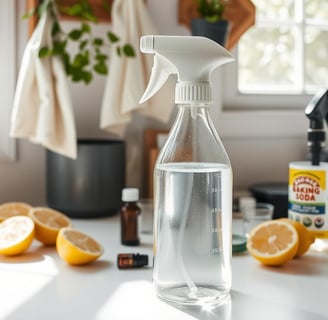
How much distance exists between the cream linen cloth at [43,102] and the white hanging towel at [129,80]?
104mm

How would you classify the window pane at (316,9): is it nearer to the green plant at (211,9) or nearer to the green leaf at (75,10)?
the green plant at (211,9)

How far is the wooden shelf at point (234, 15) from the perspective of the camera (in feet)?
4.66

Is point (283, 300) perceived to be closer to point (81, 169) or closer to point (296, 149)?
point (81, 169)

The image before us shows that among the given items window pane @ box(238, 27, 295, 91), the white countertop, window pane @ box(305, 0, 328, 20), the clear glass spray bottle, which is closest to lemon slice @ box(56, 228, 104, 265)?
the white countertop

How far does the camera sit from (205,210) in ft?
2.39

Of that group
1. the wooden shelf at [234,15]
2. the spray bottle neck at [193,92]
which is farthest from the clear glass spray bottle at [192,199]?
the wooden shelf at [234,15]

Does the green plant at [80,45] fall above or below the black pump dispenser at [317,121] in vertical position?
above

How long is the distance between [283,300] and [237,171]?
2.54 feet

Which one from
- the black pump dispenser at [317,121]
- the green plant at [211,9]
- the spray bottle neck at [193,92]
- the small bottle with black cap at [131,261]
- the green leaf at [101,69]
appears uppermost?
the green plant at [211,9]

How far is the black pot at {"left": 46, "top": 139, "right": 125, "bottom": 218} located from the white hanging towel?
90 millimetres

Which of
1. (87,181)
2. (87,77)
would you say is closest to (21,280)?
(87,181)

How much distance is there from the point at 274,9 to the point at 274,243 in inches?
35.2

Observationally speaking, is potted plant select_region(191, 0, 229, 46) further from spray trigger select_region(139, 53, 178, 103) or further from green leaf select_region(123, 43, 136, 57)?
spray trigger select_region(139, 53, 178, 103)

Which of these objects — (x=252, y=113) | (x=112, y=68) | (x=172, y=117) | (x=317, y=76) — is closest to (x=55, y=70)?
(x=112, y=68)
